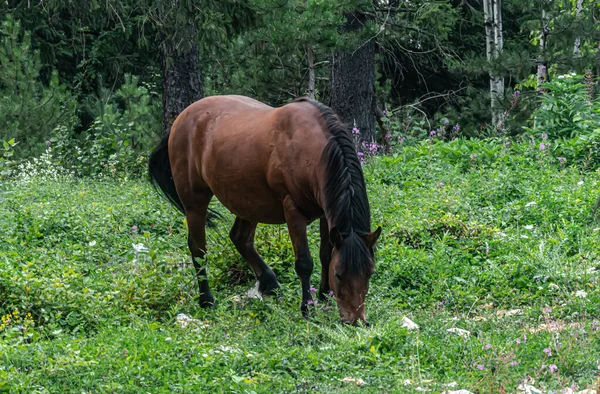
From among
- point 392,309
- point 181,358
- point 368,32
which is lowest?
point 392,309

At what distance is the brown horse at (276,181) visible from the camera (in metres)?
5.92

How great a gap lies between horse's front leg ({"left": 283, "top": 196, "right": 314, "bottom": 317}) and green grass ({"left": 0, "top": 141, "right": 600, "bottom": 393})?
0.62 ft

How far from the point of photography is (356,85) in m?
12.6

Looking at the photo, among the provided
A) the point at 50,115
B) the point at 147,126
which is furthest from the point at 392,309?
the point at 50,115

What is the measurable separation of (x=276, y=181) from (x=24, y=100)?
947cm

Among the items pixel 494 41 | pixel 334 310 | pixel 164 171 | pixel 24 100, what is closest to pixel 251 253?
pixel 164 171

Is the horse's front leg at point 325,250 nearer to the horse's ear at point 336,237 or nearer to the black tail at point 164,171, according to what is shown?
the horse's ear at point 336,237

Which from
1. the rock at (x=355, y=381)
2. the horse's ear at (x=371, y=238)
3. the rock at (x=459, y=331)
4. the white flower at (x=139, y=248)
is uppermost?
the horse's ear at (x=371, y=238)

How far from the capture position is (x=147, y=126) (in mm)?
14664

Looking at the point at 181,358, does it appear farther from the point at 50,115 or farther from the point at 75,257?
the point at 50,115

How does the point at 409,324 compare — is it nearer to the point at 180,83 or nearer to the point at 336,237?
the point at 336,237

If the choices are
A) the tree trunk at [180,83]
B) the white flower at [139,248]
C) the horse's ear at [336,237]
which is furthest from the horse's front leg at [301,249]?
the tree trunk at [180,83]

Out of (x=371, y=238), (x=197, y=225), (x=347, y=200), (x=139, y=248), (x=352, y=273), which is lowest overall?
(x=139, y=248)

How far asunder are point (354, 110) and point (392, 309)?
656 centimetres
